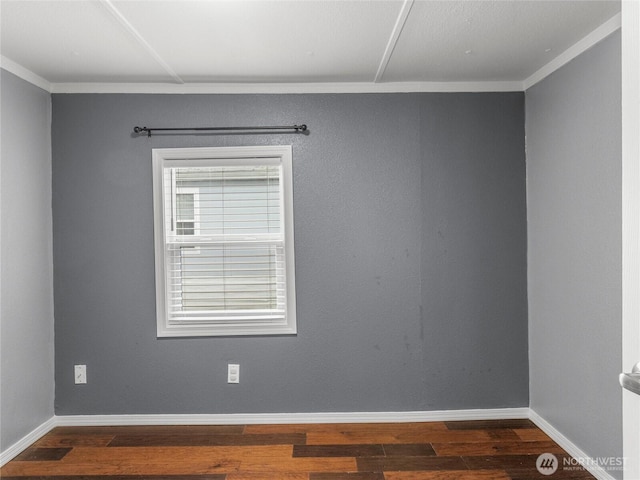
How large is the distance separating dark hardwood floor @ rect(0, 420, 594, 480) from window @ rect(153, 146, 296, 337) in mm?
739

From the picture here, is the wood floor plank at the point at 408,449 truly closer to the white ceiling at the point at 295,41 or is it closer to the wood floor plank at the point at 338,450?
the wood floor plank at the point at 338,450

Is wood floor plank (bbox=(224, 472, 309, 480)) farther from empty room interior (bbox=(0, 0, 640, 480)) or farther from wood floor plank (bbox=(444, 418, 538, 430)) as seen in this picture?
wood floor plank (bbox=(444, 418, 538, 430))

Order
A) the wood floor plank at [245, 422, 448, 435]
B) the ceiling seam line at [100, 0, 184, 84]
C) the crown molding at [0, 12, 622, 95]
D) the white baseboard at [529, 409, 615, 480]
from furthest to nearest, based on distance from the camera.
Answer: the crown molding at [0, 12, 622, 95] < the wood floor plank at [245, 422, 448, 435] < the white baseboard at [529, 409, 615, 480] < the ceiling seam line at [100, 0, 184, 84]

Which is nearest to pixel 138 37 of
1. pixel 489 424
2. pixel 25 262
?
pixel 25 262

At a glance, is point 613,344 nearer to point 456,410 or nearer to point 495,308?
point 495,308

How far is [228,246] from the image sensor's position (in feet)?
11.8

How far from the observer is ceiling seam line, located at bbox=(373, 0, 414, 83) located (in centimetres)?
233

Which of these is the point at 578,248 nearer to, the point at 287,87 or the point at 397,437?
the point at 397,437

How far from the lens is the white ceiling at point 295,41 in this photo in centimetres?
234

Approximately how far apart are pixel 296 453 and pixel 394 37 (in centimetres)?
254

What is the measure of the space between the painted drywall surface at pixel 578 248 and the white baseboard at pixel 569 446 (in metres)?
0.04

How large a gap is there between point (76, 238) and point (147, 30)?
168 centimetres

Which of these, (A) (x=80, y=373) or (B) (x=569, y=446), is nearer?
(B) (x=569, y=446)

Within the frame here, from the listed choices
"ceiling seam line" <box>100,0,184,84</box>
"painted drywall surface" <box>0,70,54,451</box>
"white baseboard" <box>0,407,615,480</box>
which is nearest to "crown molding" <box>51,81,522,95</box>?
"ceiling seam line" <box>100,0,184,84</box>
